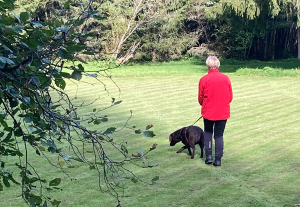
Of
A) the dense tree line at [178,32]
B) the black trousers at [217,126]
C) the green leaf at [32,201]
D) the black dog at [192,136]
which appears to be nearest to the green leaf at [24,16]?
the green leaf at [32,201]

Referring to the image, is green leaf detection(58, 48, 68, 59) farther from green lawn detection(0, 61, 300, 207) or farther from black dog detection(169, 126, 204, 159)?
black dog detection(169, 126, 204, 159)

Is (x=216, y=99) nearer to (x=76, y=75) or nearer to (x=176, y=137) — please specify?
(x=176, y=137)

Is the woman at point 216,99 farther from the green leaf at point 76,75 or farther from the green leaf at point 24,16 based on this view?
the green leaf at point 24,16

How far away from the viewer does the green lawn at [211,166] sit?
5312 millimetres

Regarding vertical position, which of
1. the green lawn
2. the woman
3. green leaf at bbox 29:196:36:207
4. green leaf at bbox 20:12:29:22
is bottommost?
the green lawn

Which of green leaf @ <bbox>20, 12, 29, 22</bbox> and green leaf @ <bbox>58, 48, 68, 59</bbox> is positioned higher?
green leaf @ <bbox>20, 12, 29, 22</bbox>

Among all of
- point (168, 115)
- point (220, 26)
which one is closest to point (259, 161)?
point (168, 115)

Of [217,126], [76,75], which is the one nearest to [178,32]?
[217,126]

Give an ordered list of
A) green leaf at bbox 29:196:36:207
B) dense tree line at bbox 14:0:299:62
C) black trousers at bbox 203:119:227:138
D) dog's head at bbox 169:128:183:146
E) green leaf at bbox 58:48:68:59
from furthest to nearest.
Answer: dense tree line at bbox 14:0:299:62 < dog's head at bbox 169:128:183:146 < black trousers at bbox 203:119:227:138 < green leaf at bbox 29:196:36:207 < green leaf at bbox 58:48:68:59

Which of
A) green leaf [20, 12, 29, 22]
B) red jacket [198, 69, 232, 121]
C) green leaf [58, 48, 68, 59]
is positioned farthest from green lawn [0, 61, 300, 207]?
green leaf [20, 12, 29, 22]

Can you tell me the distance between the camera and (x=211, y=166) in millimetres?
6809

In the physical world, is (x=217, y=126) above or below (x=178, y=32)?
above

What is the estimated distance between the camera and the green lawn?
17.4ft

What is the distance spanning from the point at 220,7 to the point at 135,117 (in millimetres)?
13130
